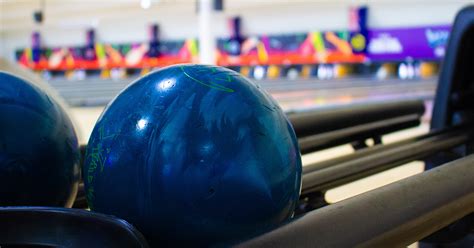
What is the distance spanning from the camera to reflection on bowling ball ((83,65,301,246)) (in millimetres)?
934

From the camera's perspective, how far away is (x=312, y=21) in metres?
12.4

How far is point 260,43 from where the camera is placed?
13.0 m

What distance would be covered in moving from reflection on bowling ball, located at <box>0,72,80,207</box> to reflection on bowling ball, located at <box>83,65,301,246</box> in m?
0.16

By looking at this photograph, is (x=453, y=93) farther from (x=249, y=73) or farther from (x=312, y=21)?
(x=249, y=73)

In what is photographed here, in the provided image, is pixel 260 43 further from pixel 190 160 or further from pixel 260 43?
pixel 190 160

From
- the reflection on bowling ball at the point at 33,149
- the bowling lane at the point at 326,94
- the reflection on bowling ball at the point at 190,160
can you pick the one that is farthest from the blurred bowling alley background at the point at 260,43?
the reflection on bowling ball at the point at 190,160

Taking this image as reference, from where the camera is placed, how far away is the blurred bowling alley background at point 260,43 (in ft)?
30.9

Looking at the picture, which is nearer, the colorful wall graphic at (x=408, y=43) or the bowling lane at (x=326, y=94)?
the bowling lane at (x=326, y=94)

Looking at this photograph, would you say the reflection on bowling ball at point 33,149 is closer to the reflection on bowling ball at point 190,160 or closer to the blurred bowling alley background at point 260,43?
the reflection on bowling ball at point 190,160

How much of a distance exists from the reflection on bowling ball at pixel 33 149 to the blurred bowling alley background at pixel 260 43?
545cm

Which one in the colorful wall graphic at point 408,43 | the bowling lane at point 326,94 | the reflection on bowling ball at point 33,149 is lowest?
the bowling lane at point 326,94

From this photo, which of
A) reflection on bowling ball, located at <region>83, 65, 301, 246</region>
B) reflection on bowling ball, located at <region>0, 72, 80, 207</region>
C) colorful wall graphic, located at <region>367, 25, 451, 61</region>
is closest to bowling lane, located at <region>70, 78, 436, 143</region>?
colorful wall graphic, located at <region>367, 25, 451, 61</region>

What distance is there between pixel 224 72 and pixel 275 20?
11994 mm

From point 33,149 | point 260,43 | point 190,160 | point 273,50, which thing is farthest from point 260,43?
point 190,160
